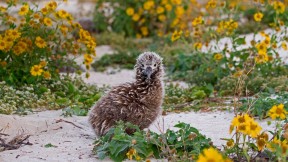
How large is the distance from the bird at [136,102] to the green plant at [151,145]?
66cm

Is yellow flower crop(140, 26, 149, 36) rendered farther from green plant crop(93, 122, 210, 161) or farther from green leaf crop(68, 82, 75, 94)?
green plant crop(93, 122, 210, 161)

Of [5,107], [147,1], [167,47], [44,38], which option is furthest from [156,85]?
[147,1]

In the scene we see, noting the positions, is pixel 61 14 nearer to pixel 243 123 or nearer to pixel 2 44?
pixel 2 44

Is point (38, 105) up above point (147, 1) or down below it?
below

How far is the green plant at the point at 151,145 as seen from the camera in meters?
6.38

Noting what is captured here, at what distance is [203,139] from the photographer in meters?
6.60

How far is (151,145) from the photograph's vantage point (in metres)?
6.57

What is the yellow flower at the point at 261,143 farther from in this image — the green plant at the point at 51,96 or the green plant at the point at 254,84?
the green plant at the point at 254,84

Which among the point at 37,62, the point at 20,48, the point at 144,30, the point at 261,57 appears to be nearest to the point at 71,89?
the point at 37,62

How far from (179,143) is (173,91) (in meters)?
3.39

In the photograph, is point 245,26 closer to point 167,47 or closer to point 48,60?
point 167,47

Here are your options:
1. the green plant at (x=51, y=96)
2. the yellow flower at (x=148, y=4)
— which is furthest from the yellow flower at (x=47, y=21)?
the yellow flower at (x=148, y=4)

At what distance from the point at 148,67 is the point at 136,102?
1.34ft

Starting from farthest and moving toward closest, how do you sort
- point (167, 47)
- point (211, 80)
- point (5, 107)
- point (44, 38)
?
point (167, 47)
point (211, 80)
point (44, 38)
point (5, 107)
